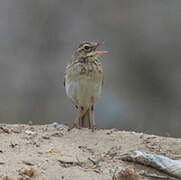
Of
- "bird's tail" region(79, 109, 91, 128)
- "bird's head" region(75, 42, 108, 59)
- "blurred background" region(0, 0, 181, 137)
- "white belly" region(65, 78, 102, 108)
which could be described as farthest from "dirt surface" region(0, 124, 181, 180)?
"blurred background" region(0, 0, 181, 137)

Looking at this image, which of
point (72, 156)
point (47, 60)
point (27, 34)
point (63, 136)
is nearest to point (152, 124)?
point (47, 60)

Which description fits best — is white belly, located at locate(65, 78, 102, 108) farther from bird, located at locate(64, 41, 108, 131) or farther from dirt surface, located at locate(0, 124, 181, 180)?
dirt surface, located at locate(0, 124, 181, 180)

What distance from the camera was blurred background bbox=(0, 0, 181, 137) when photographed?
605 inches

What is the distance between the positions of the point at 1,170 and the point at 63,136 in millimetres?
1780

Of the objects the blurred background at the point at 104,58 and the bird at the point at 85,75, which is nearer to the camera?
the bird at the point at 85,75

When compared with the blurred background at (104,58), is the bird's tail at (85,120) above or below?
below

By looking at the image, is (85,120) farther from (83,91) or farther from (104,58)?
(104,58)

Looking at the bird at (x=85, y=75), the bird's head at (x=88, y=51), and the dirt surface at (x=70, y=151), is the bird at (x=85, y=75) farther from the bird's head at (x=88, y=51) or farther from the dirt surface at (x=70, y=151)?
the dirt surface at (x=70, y=151)

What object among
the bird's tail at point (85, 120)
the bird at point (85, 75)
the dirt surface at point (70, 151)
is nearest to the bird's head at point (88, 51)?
the bird at point (85, 75)

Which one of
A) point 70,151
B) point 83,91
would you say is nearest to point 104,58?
point 83,91

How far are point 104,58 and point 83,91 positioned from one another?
969 centimetres

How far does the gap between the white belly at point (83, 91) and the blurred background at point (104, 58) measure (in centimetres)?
569

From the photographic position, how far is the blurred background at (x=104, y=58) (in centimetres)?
1538

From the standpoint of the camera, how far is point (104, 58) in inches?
698
